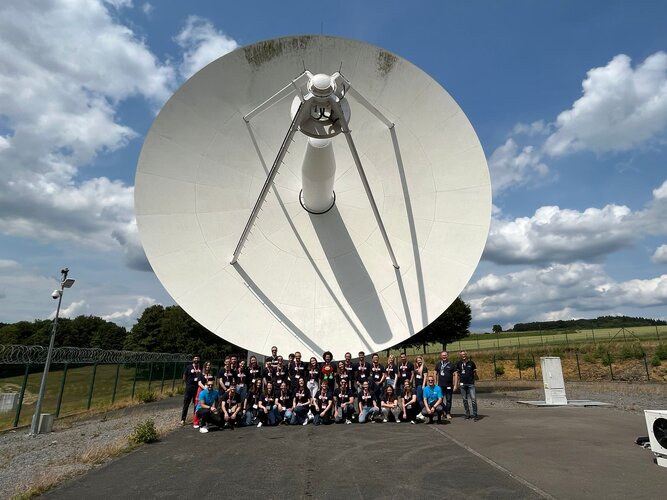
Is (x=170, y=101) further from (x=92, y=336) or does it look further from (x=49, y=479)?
(x=92, y=336)

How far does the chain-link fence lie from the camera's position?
1430cm

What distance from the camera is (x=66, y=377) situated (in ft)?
60.0

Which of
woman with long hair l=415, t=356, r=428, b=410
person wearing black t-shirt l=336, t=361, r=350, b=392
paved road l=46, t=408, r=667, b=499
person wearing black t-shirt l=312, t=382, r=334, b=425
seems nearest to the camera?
paved road l=46, t=408, r=667, b=499

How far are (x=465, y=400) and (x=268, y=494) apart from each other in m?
7.76

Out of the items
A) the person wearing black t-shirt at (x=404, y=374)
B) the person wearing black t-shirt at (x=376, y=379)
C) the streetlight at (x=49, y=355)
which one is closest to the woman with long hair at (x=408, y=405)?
the person wearing black t-shirt at (x=404, y=374)

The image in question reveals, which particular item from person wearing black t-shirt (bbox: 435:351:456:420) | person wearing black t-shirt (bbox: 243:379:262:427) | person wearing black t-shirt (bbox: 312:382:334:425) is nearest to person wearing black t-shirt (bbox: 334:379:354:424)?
person wearing black t-shirt (bbox: 312:382:334:425)

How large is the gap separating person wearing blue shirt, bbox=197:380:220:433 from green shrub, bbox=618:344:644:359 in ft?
97.3

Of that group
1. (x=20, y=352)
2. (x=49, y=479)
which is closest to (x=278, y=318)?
(x=49, y=479)

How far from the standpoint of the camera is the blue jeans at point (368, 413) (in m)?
11.7

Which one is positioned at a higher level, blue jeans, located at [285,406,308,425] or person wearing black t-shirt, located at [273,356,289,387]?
person wearing black t-shirt, located at [273,356,289,387]

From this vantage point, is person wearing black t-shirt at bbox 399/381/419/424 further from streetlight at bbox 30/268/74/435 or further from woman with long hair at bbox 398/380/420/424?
streetlight at bbox 30/268/74/435

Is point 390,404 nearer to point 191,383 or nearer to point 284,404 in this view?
point 284,404

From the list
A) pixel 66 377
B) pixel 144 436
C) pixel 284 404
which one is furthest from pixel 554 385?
pixel 66 377

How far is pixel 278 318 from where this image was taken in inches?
474
